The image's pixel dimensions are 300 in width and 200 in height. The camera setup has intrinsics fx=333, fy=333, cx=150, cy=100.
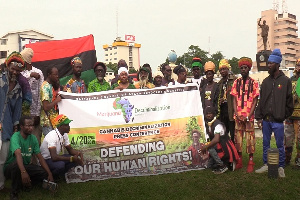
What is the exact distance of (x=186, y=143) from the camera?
21.5ft

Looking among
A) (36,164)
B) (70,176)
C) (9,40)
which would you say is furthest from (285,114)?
(9,40)

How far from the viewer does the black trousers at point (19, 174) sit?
5.31 meters

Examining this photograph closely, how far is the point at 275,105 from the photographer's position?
6.28m

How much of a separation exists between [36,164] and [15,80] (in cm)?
150

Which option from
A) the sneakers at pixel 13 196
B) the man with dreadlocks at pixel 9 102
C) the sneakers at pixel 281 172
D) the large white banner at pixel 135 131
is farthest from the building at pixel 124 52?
the sneakers at pixel 13 196

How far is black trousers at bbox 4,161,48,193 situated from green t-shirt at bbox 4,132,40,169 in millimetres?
141

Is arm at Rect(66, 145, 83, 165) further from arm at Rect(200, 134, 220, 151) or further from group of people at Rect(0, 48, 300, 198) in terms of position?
arm at Rect(200, 134, 220, 151)

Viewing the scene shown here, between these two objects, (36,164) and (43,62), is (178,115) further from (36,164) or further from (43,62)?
(43,62)

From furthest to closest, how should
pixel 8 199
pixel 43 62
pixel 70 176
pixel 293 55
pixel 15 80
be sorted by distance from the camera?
pixel 293 55
pixel 43 62
pixel 70 176
pixel 15 80
pixel 8 199

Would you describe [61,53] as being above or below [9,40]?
below

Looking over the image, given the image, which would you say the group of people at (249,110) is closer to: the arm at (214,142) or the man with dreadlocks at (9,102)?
the arm at (214,142)

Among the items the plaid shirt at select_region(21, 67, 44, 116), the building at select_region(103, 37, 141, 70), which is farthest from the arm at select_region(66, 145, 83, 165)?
the building at select_region(103, 37, 141, 70)

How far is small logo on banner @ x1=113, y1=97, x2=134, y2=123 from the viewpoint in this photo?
6.48 metres

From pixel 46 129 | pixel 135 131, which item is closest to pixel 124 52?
pixel 135 131
